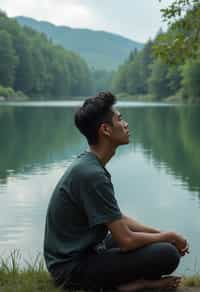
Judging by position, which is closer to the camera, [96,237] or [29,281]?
[96,237]

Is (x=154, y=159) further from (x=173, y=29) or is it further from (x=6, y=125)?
(x=6, y=125)

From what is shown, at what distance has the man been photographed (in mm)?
3865

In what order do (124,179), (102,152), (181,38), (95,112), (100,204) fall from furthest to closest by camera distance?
(124,179), (181,38), (102,152), (95,112), (100,204)

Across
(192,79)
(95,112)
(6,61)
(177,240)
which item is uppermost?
(6,61)

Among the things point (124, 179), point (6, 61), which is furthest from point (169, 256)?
point (6, 61)

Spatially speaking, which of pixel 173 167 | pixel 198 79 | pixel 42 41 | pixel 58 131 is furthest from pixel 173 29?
pixel 42 41

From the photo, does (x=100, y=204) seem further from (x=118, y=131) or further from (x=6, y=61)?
(x=6, y=61)

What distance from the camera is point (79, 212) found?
3.93m

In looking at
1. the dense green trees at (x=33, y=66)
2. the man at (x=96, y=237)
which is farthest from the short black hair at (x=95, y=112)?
the dense green trees at (x=33, y=66)

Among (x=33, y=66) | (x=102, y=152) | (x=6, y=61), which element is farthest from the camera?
(x=33, y=66)

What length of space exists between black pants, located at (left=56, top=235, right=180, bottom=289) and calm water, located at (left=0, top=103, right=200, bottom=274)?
11.1 ft

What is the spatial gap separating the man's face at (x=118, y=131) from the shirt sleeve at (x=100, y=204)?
13.6 inches

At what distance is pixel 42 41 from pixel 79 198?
5532 inches

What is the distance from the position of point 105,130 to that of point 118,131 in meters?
0.11
